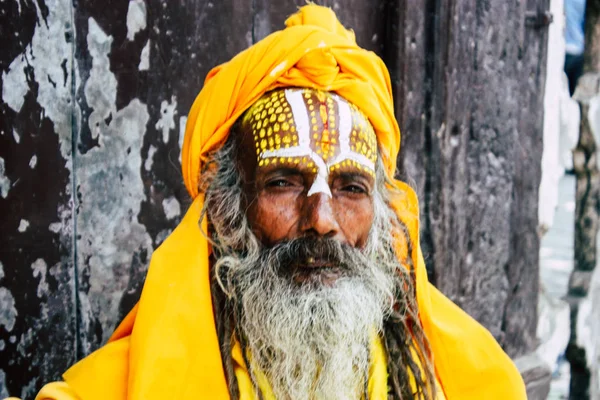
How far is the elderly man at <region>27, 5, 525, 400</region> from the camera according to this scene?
1709 mm

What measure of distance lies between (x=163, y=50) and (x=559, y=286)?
19.8 feet

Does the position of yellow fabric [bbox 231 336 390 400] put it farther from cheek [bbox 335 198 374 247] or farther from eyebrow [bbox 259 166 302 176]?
eyebrow [bbox 259 166 302 176]

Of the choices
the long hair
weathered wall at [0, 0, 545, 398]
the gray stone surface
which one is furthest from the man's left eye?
the gray stone surface

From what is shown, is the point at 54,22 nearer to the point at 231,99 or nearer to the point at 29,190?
the point at 29,190

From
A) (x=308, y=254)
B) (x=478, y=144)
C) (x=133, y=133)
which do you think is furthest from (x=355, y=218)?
(x=478, y=144)

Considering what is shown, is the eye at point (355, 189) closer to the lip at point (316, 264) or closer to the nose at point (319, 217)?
the nose at point (319, 217)

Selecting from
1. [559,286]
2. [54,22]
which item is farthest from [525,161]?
[559,286]

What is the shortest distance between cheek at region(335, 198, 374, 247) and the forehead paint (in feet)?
0.25

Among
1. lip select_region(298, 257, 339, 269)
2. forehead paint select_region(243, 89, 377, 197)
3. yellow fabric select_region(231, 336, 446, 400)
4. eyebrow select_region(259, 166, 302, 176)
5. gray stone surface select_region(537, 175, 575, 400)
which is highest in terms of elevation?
forehead paint select_region(243, 89, 377, 197)

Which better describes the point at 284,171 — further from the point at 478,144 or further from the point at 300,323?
the point at 478,144

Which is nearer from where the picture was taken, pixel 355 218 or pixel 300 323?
pixel 300 323

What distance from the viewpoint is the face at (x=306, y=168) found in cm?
179

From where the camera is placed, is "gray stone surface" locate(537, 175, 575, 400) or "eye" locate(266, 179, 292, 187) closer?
"eye" locate(266, 179, 292, 187)

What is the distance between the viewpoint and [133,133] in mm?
2434
